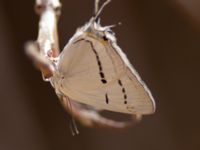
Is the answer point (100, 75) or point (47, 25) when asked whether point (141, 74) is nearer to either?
point (100, 75)

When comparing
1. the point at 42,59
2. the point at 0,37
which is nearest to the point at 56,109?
the point at 0,37

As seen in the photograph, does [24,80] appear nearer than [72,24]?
Result: No

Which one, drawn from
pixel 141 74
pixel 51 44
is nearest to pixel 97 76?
pixel 51 44

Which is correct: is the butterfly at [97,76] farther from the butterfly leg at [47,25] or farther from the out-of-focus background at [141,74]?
the out-of-focus background at [141,74]

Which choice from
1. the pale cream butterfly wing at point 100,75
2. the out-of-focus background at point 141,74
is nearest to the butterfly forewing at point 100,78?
the pale cream butterfly wing at point 100,75

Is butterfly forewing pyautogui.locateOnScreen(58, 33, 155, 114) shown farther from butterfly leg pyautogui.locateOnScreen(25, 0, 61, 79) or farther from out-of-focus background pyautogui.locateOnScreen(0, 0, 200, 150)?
out-of-focus background pyautogui.locateOnScreen(0, 0, 200, 150)

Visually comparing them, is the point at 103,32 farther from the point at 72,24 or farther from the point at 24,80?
the point at 24,80

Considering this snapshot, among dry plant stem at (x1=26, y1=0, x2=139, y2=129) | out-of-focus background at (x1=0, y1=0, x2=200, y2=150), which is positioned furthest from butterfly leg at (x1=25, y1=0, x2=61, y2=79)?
out-of-focus background at (x1=0, y1=0, x2=200, y2=150)
